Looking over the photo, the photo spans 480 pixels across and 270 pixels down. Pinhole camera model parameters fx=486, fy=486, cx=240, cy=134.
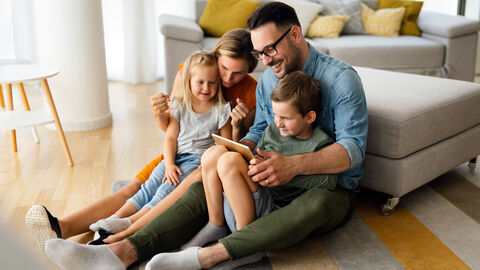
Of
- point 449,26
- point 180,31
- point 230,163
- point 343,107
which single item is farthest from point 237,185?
point 449,26

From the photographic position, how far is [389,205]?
2014mm

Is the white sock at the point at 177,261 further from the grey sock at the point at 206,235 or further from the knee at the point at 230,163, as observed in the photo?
the knee at the point at 230,163

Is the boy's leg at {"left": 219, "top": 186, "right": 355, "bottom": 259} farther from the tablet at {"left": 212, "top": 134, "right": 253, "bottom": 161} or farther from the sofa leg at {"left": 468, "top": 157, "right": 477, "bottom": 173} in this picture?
the sofa leg at {"left": 468, "top": 157, "right": 477, "bottom": 173}

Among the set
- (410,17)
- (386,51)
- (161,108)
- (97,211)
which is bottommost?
(97,211)

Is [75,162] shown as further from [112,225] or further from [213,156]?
[213,156]

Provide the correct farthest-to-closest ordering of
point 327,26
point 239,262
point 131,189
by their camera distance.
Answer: point 327,26 < point 131,189 < point 239,262

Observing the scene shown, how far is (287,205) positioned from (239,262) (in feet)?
0.82

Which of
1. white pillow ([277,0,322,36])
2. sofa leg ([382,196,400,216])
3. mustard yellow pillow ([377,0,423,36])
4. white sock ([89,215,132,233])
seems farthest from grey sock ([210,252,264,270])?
mustard yellow pillow ([377,0,423,36])

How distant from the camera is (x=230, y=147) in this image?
1748mm

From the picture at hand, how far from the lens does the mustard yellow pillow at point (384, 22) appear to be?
4.22 metres

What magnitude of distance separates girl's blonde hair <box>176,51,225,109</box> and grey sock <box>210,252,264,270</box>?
0.65 m

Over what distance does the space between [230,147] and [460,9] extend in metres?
4.39

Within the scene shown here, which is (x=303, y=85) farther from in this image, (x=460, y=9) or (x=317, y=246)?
(x=460, y=9)

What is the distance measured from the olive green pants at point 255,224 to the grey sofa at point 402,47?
2072mm
